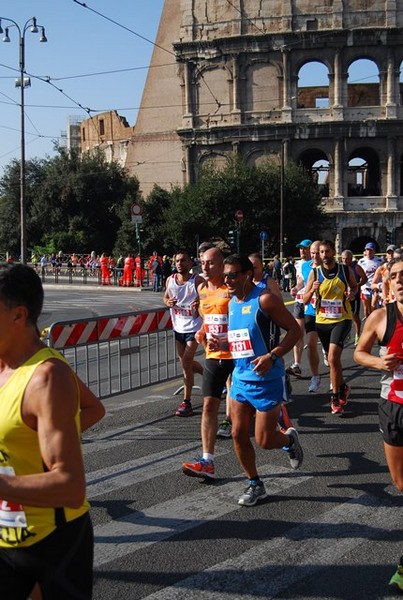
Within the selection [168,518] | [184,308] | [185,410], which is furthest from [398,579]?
[184,308]

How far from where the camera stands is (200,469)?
18.7 feet

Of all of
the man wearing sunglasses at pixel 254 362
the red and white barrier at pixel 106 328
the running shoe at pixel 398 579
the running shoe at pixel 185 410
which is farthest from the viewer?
the running shoe at pixel 185 410

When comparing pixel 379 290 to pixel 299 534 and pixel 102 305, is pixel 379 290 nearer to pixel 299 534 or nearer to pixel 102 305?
pixel 299 534

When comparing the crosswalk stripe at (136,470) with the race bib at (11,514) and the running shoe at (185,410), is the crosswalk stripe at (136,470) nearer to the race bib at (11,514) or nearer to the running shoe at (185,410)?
the running shoe at (185,410)

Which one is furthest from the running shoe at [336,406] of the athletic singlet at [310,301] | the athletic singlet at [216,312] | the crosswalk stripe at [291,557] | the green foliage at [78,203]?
the green foliage at [78,203]

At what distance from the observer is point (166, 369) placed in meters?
10.2

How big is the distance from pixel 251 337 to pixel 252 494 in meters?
1.17

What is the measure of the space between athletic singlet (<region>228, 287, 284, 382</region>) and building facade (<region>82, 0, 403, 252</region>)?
138 feet

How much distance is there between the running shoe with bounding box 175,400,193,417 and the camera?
8180 millimetres

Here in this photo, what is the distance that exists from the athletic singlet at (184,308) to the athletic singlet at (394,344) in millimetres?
4537

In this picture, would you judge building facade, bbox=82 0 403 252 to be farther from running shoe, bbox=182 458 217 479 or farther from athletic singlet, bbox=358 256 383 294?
running shoe, bbox=182 458 217 479

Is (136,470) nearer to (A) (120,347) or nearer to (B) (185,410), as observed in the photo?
(B) (185,410)

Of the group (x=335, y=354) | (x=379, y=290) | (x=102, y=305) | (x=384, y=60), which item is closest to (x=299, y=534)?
(x=335, y=354)

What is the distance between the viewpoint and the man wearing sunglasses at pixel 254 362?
17.0 ft
